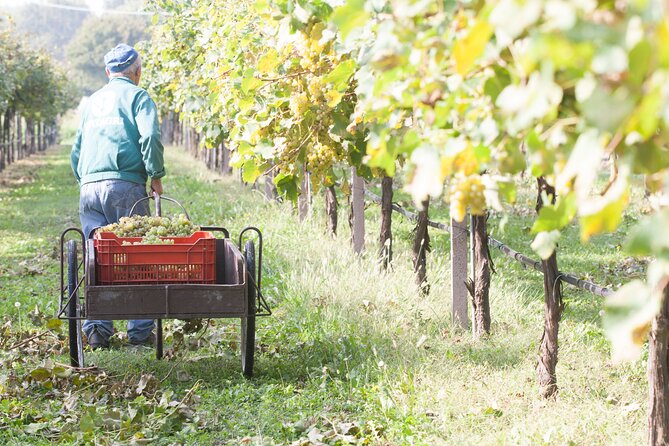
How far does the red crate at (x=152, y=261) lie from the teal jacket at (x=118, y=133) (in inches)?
41.0

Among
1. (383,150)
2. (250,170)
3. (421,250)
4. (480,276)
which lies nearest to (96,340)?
(250,170)

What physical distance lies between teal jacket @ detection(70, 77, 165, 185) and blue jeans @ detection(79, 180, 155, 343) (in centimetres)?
6

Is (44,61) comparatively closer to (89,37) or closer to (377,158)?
(377,158)

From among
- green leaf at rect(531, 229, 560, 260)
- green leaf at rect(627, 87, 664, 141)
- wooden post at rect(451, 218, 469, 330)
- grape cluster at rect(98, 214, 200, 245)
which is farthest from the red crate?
green leaf at rect(627, 87, 664, 141)

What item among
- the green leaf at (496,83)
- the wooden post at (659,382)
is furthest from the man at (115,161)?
the green leaf at (496,83)

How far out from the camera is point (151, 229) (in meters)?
5.91

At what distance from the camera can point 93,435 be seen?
4.74m

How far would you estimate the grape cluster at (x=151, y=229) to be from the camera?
5832 millimetres

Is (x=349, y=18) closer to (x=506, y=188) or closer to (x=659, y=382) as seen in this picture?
(x=506, y=188)

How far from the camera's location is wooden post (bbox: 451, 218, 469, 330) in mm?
6594

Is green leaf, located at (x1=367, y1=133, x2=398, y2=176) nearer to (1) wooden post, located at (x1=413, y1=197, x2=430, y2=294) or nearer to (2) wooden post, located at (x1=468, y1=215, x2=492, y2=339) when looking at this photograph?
(2) wooden post, located at (x1=468, y1=215, x2=492, y2=339)

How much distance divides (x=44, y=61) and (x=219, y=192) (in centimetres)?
2165

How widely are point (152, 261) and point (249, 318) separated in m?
0.69

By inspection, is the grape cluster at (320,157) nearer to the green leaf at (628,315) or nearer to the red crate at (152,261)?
the red crate at (152,261)
